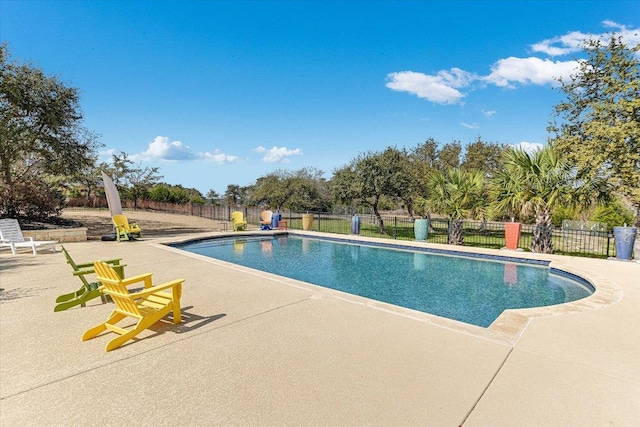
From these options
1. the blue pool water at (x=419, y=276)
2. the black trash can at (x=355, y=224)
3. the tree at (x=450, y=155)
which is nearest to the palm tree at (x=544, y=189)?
the blue pool water at (x=419, y=276)

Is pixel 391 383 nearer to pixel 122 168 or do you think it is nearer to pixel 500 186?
pixel 500 186

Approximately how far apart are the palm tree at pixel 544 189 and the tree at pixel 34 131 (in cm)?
1793

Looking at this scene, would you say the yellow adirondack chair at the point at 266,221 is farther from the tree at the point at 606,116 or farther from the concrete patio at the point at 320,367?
the tree at the point at 606,116

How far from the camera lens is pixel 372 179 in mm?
16953

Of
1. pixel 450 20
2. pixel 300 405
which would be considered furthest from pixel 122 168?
pixel 300 405

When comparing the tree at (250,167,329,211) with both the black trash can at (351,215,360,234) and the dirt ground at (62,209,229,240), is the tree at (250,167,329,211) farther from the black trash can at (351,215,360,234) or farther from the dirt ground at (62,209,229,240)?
the black trash can at (351,215,360,234)

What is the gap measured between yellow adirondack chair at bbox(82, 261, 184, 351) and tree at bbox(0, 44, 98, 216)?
1224 cm

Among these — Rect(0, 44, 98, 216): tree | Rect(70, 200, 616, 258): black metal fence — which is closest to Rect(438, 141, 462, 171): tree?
Rect(70, 200, 616, 258): black metal fence

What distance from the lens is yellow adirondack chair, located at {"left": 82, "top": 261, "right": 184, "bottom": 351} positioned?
3533mm

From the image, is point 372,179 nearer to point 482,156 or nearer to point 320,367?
point 482,156

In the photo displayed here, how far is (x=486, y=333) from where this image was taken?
382cm

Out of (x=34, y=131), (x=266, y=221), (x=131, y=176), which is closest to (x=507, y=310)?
(x=266, y=221)

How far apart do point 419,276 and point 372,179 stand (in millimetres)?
9148

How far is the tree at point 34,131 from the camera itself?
1245 centimetres
